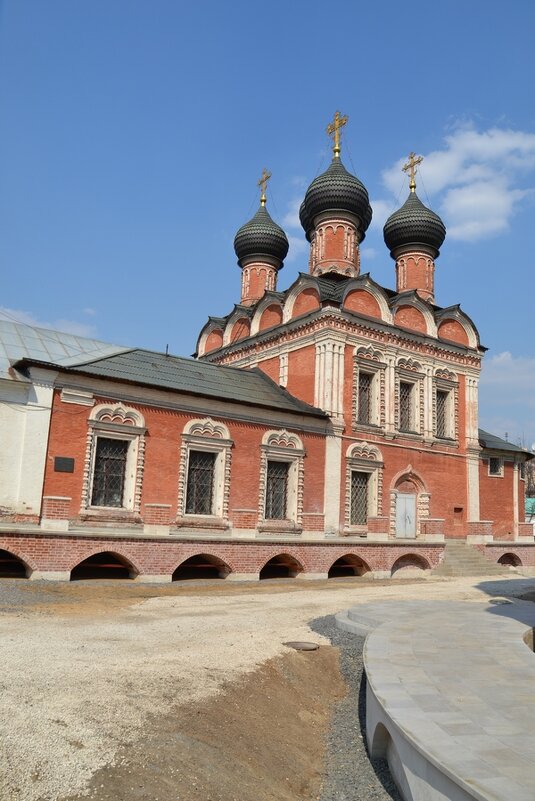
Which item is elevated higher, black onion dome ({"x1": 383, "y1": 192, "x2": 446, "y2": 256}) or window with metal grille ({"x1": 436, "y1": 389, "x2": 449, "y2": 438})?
black onion dome ({"x1": 383, "y1": 192, "x2": 446, "y2": 256})

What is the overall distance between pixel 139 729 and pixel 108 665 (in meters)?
1.59

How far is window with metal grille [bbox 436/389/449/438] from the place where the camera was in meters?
22.0

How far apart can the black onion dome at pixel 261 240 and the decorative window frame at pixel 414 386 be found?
7608mm

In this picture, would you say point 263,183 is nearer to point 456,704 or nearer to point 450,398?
point 450,398

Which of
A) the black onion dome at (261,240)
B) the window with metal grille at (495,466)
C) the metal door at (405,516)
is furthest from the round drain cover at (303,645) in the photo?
the black onion dome at (261,240)

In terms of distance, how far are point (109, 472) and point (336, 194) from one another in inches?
520

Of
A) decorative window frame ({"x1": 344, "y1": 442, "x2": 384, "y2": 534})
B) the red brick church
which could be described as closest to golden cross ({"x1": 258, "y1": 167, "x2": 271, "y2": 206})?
the red brick church

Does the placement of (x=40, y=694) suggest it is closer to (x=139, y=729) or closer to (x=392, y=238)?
(x=139, y=729)

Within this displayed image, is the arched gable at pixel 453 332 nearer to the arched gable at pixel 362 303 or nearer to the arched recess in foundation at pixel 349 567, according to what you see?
the arched gable at pixel 362 303

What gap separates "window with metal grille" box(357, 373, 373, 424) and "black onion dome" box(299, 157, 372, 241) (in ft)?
21.1

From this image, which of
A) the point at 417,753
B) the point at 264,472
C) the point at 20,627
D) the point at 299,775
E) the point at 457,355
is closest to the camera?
the point at 417,753

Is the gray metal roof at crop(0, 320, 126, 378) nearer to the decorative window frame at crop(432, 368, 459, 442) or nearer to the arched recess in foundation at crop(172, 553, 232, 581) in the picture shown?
the arched recess in foundation at crop(172, 553, 232, 581)

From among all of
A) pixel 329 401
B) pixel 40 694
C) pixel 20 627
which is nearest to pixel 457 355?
pixel 329 401

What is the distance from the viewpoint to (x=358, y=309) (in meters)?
19.8
